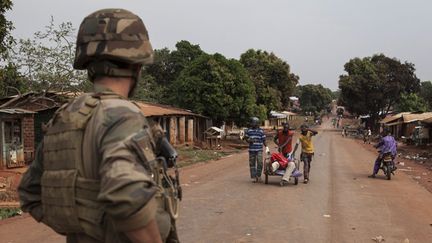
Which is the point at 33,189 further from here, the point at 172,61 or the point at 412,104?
A: the point at 412,104

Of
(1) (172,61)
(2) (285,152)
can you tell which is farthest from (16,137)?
(1) (172,61)

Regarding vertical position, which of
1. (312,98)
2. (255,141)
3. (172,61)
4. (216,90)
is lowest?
(255,141)

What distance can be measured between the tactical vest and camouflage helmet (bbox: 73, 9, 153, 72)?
20cm

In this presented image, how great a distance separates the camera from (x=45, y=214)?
2.29 metres

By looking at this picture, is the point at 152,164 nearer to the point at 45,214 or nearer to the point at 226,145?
the point at 45,214

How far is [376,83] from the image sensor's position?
5425 cm

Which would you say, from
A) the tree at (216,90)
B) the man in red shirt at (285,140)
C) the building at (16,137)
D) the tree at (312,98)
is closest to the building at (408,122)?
the tree at (216,90)

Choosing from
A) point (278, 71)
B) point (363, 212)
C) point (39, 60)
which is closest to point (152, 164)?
point (363, 212)

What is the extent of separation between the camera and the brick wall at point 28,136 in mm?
19375

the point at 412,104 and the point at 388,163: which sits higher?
the point at 412,104

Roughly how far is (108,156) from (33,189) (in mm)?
805

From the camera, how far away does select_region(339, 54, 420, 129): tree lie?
180 feet

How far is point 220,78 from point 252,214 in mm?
24898

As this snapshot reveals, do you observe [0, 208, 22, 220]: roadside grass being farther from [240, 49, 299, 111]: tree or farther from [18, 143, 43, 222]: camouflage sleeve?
[240, 49, 299, 111]: tree
